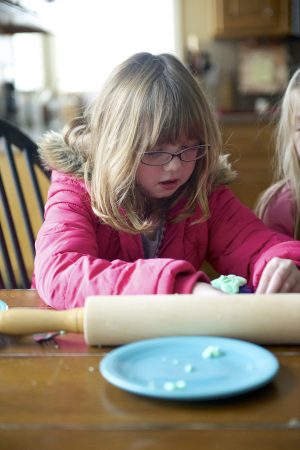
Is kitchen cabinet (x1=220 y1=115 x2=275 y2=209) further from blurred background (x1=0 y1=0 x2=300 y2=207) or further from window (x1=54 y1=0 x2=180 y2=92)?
window (x1=54 y1=0 x2=180 y2=92)

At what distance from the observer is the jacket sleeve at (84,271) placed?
0.94 metres

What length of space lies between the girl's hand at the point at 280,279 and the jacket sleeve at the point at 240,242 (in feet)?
0.56

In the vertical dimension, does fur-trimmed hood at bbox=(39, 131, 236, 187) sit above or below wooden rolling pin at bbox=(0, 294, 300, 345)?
above

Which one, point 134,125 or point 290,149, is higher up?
point 134,125

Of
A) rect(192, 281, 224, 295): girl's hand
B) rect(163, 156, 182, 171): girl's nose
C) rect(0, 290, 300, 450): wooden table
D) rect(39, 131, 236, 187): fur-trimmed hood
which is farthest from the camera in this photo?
rect(39, 131, 236, 187): fur-trimmed hood

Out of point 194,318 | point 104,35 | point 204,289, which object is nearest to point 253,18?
point 104,35

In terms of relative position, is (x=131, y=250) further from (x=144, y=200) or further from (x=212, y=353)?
(x=212, y=353)

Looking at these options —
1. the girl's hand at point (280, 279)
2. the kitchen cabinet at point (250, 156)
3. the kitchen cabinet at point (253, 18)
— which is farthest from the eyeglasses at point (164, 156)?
the kitchen cabinet at point (253, 18)

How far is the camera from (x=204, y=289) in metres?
0.92

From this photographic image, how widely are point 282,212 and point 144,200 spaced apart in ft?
1.60

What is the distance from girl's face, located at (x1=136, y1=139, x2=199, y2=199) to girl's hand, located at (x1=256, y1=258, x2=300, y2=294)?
10.6 inches

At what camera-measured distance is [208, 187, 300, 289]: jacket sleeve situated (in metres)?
1.23

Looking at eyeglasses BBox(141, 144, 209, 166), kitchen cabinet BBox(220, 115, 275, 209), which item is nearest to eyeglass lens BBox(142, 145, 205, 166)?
eyeglasses BBox(141, 144, 209, 166)

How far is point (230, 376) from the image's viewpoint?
68 centimetres
